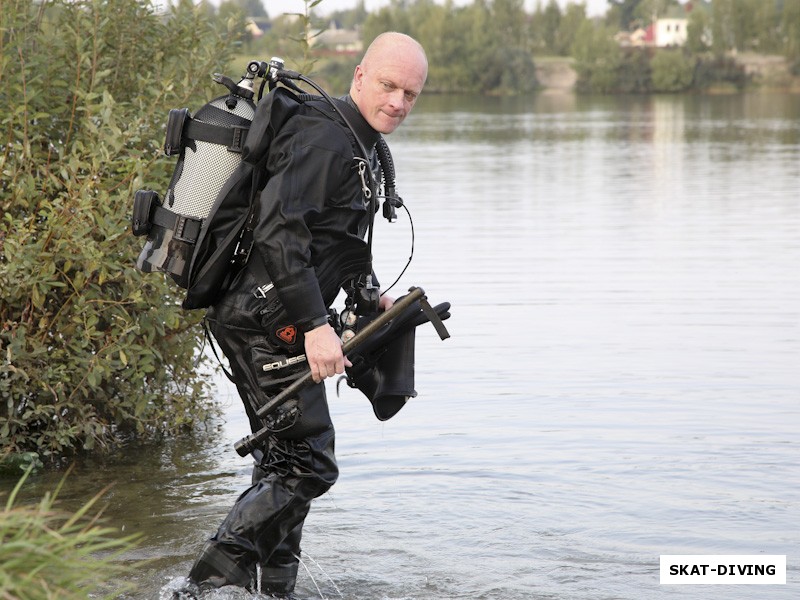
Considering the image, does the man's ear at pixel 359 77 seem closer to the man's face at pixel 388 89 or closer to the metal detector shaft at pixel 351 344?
the man's face at pixel 388 89

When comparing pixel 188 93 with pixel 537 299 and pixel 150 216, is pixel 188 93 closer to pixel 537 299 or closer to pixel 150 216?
pixel 150 216

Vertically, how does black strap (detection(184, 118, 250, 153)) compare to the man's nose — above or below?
below

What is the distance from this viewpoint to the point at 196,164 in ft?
15.5

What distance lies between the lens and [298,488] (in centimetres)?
488

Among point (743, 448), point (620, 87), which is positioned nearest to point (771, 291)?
point (743, 448)

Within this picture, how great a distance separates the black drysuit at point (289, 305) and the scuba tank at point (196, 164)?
182 mm

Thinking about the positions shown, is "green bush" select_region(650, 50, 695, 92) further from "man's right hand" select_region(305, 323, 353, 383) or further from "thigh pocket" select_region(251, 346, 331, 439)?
Result: "man's right hand" select_region(305, 323, 353, 383)

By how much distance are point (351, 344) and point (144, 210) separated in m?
0.93

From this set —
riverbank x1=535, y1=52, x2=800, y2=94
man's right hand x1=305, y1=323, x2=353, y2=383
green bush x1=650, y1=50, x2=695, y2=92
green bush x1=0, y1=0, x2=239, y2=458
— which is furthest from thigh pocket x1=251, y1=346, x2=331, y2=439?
green bush x1=650, y1=50, x2=695, y2=92

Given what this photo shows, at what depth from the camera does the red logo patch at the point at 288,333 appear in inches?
186

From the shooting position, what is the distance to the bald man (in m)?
4.55

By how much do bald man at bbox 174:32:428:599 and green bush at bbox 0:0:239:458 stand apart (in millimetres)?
1711

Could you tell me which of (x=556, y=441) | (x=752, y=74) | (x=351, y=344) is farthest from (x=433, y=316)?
(x=752, y=74)

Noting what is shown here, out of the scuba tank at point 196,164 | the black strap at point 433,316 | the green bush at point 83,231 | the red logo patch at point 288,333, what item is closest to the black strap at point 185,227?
the scuba tank at point 196,164
